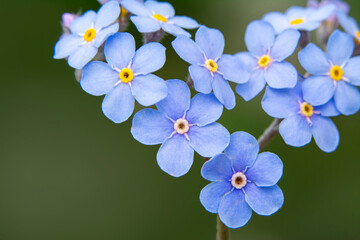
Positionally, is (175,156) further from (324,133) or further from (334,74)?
(334,74)

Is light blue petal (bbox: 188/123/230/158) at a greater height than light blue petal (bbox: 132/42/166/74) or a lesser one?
lesser

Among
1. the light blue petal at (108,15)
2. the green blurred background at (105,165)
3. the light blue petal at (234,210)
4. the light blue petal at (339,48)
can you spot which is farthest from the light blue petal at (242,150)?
the green blurred background at (105,165)

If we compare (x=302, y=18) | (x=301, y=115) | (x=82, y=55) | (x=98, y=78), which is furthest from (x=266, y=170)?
(x=302, y=18)

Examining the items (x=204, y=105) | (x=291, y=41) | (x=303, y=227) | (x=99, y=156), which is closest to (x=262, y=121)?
(x=303, y=227)

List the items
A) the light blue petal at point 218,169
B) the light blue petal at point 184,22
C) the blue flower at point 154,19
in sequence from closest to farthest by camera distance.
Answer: the light blue petal at point 218,169 < the blue flower at point 154,19 < the light blue petal at point 184,22

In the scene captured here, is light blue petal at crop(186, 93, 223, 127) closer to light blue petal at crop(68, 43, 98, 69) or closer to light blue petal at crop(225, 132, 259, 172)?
light blue petal at crop(225, 132, 259, 172)

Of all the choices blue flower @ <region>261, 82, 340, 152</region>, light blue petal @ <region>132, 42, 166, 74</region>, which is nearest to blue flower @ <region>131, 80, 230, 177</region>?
light blue petal @ <region>132, 42, 166, 74</region>

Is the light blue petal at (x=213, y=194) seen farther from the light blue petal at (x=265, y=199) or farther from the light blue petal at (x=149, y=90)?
the light blue petal at (x=149, y=90)
